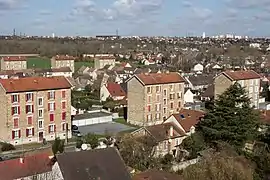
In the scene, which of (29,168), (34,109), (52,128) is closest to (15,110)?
(34,109)

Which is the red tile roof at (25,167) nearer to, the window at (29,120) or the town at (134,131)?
the town at (134,131)

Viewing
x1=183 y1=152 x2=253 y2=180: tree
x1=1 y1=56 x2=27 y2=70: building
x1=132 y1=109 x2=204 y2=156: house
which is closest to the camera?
x1=183 y1=152 x2=253 y2=180: tree

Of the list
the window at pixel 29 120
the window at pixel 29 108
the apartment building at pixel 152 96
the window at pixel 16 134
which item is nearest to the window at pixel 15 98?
the window at pixel 29 108

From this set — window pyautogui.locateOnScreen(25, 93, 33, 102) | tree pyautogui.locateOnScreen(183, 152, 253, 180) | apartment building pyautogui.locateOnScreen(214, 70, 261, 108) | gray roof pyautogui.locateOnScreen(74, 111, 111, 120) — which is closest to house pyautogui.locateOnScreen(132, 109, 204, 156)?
tree pyautogui.locateOnScreen(183, 152, 253, 180)

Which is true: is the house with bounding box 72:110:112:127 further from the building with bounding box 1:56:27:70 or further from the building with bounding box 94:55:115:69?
the building with bounding box 94:55:115:69

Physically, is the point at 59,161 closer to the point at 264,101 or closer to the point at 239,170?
the point at 239,170

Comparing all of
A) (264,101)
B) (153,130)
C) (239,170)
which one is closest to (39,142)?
(153,130)

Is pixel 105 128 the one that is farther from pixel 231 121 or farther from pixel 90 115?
pixel 231 121

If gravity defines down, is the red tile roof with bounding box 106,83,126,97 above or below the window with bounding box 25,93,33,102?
below
